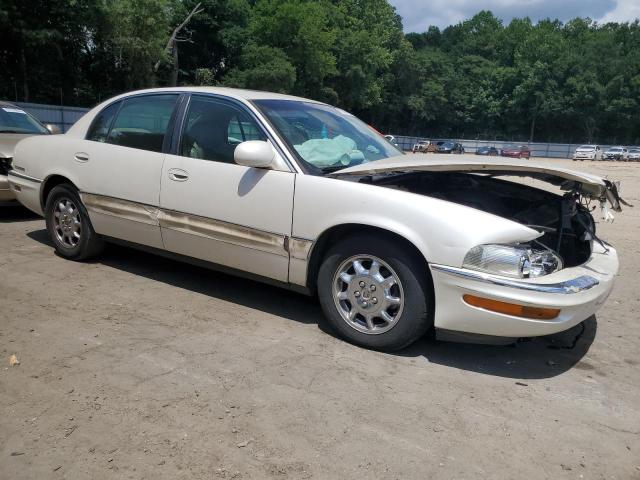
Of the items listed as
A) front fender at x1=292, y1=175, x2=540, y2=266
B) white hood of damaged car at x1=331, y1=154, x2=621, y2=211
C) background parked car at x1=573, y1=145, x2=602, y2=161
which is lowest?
background parked car at x1=573, y1=145, x2=602, y2=161

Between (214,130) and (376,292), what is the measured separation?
5.98 ft

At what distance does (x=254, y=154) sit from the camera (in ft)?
12.4

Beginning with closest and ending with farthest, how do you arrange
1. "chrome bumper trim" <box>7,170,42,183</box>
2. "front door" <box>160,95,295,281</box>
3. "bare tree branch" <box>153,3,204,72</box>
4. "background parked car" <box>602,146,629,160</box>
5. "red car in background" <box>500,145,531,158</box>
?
"front door" <box>160,95,295,281</box> → "chrome bumper trim" <box>7,170,42,183</box> → "bare tree branch" <box>153,3,204,72</box> → "red car in background" <box>500,145,531,158</box> → "background parked car" <box>602,146,629,160</box>

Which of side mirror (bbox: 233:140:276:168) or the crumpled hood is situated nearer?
side mirror (bbox: 233:140:276:168)

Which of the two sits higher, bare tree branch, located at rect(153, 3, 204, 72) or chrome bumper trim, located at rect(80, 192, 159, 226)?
bare tree branch, located at rect(153, 3, 204, 72)

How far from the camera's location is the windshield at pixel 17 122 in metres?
7.59

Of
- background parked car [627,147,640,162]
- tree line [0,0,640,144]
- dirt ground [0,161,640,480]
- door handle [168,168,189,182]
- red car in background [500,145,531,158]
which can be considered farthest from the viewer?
background parked car [627,147,640,162]

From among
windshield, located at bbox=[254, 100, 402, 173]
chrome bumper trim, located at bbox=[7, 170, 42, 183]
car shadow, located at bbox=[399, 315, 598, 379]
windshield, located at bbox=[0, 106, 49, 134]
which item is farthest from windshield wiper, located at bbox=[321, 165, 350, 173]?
windshield, located at bbox=[0, 106, 49, 134]

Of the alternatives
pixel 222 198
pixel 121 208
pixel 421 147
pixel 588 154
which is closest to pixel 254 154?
pixel 222 198

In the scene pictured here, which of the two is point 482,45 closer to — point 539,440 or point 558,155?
point 558,155

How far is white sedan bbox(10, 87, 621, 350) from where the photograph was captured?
10.8ft

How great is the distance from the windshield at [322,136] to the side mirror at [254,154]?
9.1 inches

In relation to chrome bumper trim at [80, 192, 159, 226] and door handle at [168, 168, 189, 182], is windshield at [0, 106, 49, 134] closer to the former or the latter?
chrome bumper trim at [80, 192, 159, 226]

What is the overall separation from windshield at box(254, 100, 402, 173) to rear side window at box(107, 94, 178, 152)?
86 cm
